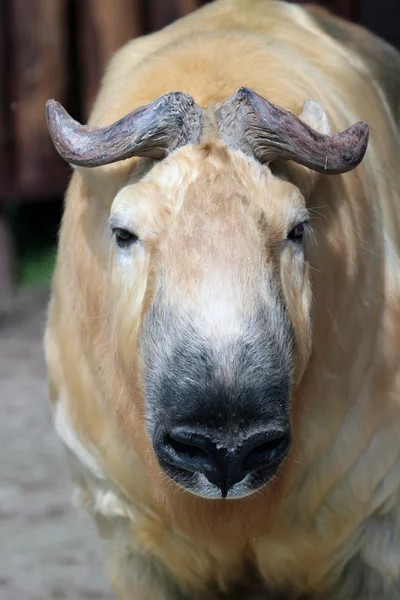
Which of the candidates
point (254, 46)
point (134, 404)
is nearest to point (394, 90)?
point (254, 46)

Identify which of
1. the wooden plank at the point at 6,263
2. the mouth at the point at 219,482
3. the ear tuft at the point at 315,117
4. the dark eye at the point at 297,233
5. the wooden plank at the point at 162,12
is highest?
the ear tuft at the point at 315,117

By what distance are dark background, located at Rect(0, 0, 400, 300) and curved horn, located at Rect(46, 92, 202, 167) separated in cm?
449

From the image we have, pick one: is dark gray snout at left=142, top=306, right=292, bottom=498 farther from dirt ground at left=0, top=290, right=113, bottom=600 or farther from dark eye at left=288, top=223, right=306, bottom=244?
dirt ground at left=0, top=290, right=113, bottom=600

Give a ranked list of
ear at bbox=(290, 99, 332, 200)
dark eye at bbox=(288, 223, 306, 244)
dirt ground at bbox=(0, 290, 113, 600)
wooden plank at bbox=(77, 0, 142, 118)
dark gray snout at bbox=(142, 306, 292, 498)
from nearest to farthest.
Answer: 1. dark gray snout at bbox=(142, 306, 292, 498)
2. dark eye at bbox=(288, 223, 306, 244)
3. ear at bbox=(290, 99, 332, 200)
4. dirt ground at bbox=(0, 290, 113, 600)
5. wooden plank at bbox=(77, 0, 142, 118)

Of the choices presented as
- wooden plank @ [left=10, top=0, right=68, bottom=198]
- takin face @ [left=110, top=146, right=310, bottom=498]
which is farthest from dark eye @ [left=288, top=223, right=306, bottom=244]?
wooden plank @ [left=10, top=0, right=68, bottom=198]

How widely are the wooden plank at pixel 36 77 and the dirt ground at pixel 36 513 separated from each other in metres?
1.58

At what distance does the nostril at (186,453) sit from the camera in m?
2.49

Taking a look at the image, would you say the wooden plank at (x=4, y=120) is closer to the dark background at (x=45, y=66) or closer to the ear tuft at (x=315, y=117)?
the dark background at (x=45, y=66)

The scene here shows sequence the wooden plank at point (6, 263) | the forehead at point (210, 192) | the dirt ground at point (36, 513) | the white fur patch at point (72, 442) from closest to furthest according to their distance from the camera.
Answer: the forehead at point (210, 192) → the white fur patch at point (72, 442) → the dirt ground at point (36, 513) → the wooden plank at point (6, 263)

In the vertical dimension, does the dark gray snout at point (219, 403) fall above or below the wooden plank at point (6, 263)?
above

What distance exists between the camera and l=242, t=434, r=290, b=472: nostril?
2.50 m

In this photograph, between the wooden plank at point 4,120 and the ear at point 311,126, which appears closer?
the ear at point 311,126

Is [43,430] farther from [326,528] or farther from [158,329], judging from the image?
[158,329]

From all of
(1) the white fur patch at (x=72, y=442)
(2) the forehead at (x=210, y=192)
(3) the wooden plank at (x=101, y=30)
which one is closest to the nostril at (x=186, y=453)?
(2) the forehead at (x=210, y=192)
